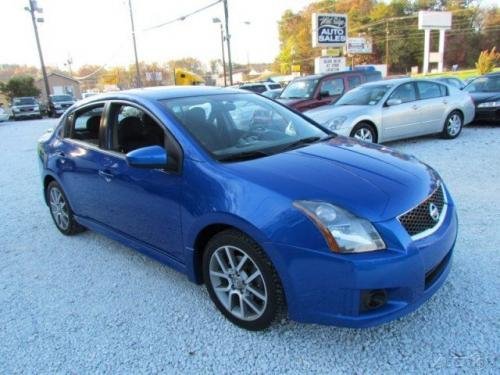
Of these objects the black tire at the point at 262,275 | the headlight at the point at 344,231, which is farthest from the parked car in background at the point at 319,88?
the headlight at the point at 344,231

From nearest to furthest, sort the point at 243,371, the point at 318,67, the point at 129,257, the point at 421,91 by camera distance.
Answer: the point at 243,371 < the point at 129,257 < the point at 421,91 < the point at 318,67

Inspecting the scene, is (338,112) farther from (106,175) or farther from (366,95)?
(106,175)

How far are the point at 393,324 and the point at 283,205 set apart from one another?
3.77 ft

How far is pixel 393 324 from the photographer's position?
2752mm

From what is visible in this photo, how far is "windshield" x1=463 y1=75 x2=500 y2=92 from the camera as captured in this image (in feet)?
37.1

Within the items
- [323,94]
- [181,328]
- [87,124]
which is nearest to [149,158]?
[181,328]

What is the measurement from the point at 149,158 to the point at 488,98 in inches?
408

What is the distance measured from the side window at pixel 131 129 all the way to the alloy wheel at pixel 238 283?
109 centimetres

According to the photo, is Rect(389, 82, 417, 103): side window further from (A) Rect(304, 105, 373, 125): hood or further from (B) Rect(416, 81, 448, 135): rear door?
(A) Rect(304, 105, 373, 125): hood

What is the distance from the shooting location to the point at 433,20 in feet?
188

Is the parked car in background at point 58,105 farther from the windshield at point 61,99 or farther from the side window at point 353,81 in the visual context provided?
the side window at point 353,81

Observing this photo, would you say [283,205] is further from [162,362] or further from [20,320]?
[20,320]

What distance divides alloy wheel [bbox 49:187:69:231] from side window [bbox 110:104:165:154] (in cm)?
143

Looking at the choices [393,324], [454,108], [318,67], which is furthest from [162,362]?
[318,67]
